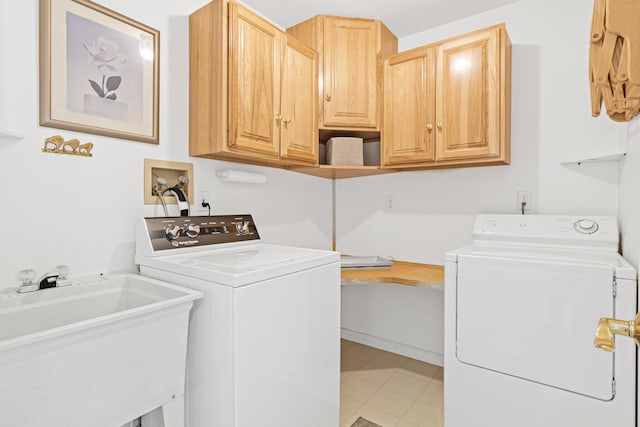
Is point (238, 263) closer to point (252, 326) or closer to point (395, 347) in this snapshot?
point (252, 326)

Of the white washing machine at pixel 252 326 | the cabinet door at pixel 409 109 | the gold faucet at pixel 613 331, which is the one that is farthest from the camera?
the cabinet door at pixel 409 109

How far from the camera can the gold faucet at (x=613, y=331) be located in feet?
1.90

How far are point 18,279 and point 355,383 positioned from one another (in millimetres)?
1987

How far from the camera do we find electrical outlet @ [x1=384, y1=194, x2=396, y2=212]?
2.65m

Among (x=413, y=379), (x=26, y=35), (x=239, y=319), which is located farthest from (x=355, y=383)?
(x=26, y=35)

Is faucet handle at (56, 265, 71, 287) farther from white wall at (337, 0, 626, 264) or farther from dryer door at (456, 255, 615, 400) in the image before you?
white wall at (337, 0, 626, 264)

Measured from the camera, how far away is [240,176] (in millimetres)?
1970

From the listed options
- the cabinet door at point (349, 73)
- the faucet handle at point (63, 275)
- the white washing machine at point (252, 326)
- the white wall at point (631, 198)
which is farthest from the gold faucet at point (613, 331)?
the cabinet door at point (349, 73)

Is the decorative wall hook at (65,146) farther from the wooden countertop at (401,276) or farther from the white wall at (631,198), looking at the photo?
the white wall at (631,198)

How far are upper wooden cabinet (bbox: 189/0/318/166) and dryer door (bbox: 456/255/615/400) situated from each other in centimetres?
129

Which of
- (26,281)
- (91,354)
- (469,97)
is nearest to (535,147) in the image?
(469,97)

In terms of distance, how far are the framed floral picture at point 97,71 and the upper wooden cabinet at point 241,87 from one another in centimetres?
23

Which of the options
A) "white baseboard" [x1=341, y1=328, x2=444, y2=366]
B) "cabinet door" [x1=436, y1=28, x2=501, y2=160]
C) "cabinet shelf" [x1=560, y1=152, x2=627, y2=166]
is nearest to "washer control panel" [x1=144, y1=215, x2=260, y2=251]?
"cabinet door" [x1=436, y1=28, x2=501, y2=160]

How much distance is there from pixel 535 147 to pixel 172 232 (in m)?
2.25
